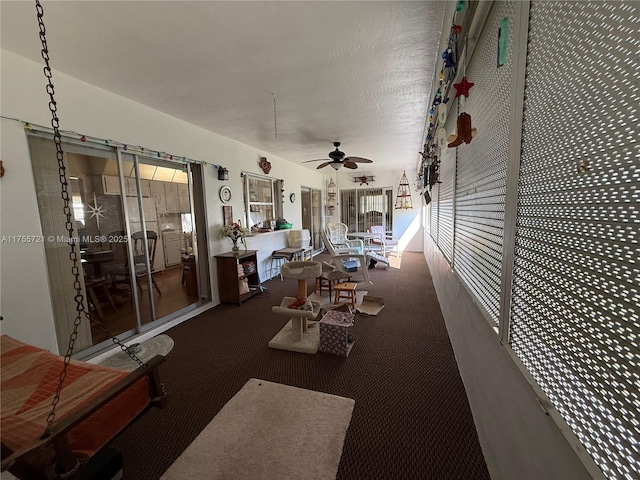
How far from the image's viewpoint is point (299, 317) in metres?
2.71

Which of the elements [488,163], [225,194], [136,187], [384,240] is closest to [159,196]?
[136,187]

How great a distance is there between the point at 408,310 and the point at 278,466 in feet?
8.37

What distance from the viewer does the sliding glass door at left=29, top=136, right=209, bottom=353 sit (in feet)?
7.32

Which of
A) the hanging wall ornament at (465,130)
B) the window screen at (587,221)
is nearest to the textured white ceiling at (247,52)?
the hanging wall ornament at (465,130)

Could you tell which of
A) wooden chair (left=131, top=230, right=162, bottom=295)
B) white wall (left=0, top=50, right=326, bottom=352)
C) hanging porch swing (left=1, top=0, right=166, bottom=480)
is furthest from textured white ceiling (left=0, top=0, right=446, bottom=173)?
wooden chair (left=131, top=230, right=162, bottom=295)

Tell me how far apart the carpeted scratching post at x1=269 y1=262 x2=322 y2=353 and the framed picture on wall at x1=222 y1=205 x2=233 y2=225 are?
1659 mm

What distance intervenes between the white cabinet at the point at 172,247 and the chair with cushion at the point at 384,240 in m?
4.98

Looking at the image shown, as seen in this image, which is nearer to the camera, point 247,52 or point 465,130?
point 465,130

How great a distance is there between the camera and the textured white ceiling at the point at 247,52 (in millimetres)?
1558

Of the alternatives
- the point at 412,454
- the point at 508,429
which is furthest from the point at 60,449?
the point at 508,429

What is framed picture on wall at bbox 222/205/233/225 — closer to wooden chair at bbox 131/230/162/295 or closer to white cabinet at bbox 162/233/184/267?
white cabinet at bbox 162/233/184/267

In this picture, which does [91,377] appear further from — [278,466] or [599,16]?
[599,16]

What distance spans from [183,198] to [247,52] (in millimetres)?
2238

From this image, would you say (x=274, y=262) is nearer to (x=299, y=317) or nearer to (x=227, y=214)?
(x=227, y=214)
